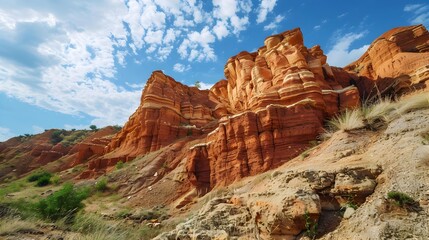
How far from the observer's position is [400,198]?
443 cm

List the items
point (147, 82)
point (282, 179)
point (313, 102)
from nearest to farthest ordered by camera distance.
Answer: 1. point (282, 179)
2. point (313, 102)
3. point (147, 82)

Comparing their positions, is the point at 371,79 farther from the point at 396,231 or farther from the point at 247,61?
the point at 396,231

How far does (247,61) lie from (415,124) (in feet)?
98.2

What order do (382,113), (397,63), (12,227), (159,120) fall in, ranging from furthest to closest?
(159,120) → (397,63) → (382,113) → (12,227)

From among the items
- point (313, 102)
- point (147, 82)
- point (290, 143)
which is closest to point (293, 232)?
point (290, 143)

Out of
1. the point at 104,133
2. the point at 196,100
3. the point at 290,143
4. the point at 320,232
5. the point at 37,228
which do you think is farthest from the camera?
the point at 104,133

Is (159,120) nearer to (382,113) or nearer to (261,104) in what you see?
(261,104)

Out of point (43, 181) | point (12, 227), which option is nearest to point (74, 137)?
point (43, 181)

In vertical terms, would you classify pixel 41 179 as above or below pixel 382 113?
below

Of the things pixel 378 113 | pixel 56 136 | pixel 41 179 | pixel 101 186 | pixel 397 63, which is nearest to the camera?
pixel 378 113

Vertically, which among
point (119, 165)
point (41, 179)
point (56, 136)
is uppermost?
point (56, 136)

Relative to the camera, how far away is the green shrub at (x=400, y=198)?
435 centimetres

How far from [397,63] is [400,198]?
2627 centimetres

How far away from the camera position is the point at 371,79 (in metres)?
28.3
